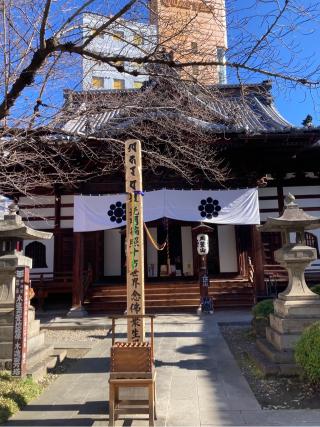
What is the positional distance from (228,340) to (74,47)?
7086mm

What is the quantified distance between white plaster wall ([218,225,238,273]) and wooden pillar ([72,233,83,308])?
5883 mm

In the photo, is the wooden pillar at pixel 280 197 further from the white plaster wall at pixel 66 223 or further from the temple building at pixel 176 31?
the temple building at pixel 176 31

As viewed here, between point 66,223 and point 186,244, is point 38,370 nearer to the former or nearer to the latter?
point 66,223

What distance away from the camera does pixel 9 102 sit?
4.89 m

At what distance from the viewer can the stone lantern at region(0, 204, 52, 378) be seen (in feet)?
20.8

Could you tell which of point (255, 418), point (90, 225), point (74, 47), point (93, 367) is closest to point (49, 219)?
point (90, 225)

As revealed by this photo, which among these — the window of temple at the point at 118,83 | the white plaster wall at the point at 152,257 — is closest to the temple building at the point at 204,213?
the white plaster wall at the point at 152,257

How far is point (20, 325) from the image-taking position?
19.5 ft

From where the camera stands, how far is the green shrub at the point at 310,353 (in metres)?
5.13

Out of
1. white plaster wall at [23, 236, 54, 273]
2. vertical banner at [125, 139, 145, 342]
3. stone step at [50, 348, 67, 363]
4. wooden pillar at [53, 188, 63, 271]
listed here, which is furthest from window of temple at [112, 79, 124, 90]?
vertical banner at [125, 139, 145, 342]

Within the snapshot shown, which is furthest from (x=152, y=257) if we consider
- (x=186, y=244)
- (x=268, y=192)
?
(x=268, y=192)

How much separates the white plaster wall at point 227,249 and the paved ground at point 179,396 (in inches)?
285

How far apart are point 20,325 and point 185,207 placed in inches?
301

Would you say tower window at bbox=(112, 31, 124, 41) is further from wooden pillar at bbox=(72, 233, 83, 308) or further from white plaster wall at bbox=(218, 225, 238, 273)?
white plaster wall at bbox=(218, 225, 238, 273)
